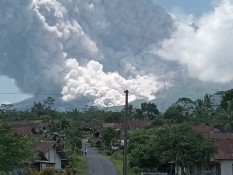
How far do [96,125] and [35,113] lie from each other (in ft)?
52.1

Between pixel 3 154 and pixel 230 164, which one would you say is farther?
pixel 230 164

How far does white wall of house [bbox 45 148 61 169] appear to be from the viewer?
61.2 m

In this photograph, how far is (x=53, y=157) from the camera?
6266 centimetres

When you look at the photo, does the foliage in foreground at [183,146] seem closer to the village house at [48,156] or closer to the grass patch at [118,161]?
the grass patch at [118,161]

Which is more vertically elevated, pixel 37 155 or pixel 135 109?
pixel 135 109

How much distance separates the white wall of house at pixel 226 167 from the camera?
53.3m

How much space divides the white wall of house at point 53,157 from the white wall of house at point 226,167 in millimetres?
18367

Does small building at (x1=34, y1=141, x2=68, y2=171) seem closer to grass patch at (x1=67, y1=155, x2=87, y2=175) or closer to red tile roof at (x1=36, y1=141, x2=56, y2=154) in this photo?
red tile roof at (x1=36, y1=141, x2=56, y2=154)

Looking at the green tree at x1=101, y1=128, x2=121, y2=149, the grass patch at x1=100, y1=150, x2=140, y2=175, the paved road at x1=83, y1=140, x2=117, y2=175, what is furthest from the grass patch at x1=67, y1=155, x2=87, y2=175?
the green tree at x1=101, y1=128, x2=121, y2=149

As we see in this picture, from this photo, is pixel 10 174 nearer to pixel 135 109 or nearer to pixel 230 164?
pixel 230 164

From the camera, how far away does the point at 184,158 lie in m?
50.1

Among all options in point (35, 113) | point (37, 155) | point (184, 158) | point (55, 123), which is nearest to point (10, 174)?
point (37, 155)

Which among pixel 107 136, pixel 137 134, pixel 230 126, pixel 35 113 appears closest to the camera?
pixel 137 134

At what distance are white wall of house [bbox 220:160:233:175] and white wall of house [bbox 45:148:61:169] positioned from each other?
723 inches
